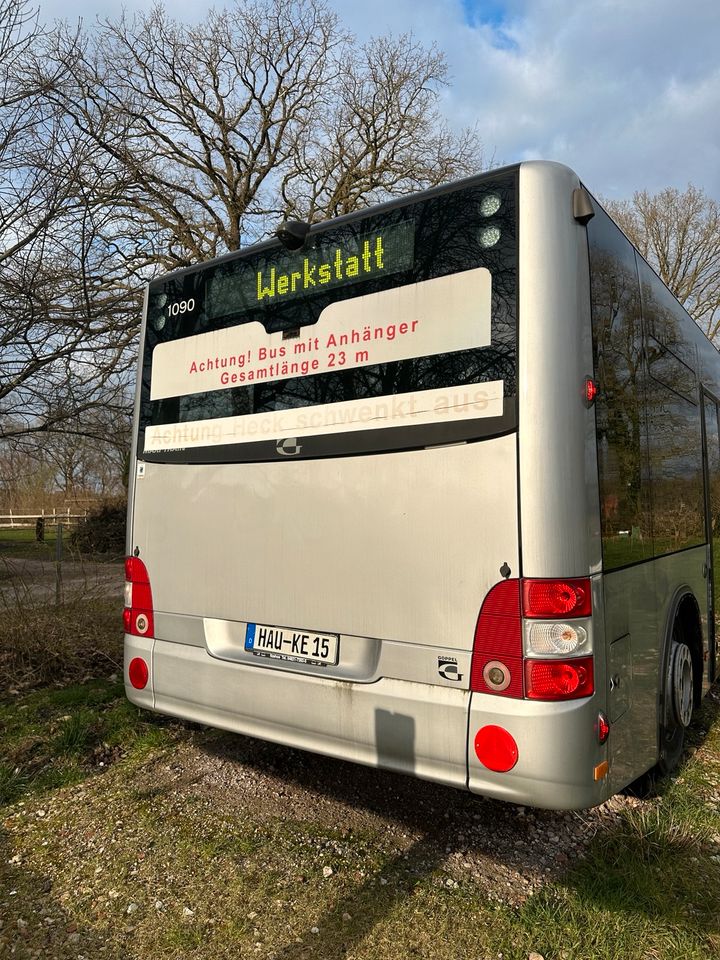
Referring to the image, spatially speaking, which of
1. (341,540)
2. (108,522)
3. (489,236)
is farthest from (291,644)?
(108,522)

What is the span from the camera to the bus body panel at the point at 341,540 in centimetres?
280

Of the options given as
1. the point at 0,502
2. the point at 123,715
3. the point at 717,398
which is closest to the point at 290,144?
the point at 0,502

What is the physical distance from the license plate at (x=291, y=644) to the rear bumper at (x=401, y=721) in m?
0.08

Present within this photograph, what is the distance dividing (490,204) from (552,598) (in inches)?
62.3

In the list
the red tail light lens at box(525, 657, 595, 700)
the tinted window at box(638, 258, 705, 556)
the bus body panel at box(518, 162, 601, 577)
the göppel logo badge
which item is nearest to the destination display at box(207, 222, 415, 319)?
the bus body panel at box(518, 162, 601, 577)

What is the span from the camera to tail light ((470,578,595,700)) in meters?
2.66

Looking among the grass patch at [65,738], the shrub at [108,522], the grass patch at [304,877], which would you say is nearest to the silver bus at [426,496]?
the grass patch at [304,877]

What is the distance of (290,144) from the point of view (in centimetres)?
1914

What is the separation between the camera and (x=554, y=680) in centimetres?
266

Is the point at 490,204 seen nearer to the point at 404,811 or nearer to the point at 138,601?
the point at 138,601

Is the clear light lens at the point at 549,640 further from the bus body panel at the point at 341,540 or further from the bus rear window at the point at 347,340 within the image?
the bus rear window at the point at 347,340

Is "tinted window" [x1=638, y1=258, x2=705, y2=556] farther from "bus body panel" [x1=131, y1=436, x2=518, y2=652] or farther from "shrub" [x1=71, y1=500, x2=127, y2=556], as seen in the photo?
"shrub" [x1=71, y1=500, x2=127, y2=556]

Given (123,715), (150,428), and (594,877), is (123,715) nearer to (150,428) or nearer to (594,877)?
(150,428)

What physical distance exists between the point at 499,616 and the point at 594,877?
1305 millimetres
